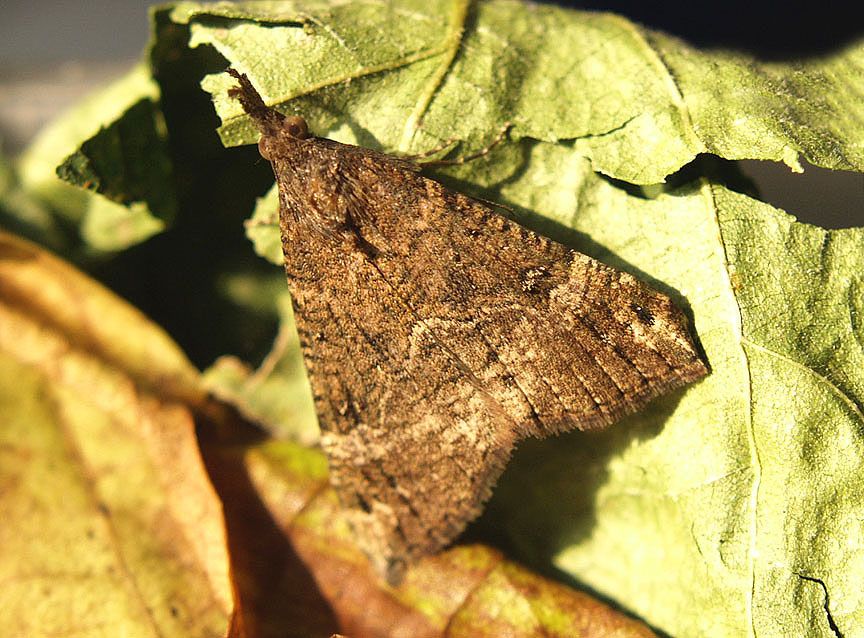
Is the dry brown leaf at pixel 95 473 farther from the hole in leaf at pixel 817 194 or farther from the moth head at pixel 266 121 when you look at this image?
the hole in leaf at pixel 817 194

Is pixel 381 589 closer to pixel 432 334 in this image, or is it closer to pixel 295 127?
pixel 432 334

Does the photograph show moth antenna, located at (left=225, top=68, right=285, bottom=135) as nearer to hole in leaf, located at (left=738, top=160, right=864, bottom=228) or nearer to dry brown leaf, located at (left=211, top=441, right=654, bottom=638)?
dry brown leaf, located at (left=211, top=441, right=654, bottom=638)

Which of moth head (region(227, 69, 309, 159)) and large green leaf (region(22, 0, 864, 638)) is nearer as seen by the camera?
large green leaf (region(22, 0, 864, 638))

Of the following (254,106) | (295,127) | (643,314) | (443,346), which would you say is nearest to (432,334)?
(443,346)

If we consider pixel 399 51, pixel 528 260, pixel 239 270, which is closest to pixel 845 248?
pixel 528 260

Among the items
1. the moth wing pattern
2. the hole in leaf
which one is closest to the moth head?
the moth wing pattern
